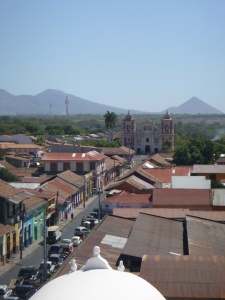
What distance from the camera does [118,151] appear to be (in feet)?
229

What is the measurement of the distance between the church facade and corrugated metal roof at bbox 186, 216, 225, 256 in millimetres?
60785

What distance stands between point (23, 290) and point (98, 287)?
1186 cm

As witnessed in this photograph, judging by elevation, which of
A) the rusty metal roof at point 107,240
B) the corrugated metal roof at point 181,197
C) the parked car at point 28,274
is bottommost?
the parked car at point 28,274

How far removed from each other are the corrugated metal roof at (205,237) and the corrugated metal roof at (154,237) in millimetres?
455

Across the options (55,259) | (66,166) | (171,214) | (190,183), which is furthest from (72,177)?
(55,259)

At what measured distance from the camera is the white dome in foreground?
9.21 metres

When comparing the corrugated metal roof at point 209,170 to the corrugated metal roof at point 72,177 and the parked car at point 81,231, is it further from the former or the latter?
the parked car at point 81,231

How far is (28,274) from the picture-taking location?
893 inches

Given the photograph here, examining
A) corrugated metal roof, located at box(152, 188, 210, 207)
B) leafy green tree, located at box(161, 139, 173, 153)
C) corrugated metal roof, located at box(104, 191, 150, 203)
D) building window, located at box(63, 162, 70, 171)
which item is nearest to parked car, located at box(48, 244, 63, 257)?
corrugated metal roof, located at box(152, 188, 210, 207)

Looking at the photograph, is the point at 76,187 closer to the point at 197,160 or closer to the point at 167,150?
the point at 197,160

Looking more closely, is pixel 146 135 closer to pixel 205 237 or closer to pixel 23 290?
pixel 205 237

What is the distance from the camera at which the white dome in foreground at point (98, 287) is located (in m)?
9.21

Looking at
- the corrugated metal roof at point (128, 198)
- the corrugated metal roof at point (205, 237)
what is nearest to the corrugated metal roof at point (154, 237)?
the corrugated metal roof at point (205, 237)

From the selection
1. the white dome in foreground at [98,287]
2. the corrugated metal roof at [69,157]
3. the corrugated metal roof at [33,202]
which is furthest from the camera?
the corrugated metal roof at [69,157]
